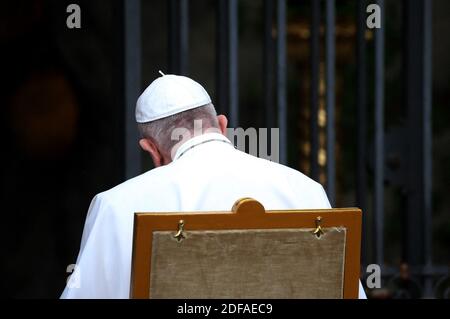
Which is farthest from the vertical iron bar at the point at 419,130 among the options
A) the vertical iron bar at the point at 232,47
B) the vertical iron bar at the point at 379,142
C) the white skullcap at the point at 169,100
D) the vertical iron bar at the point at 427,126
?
the white skullcap at the point at 169,100

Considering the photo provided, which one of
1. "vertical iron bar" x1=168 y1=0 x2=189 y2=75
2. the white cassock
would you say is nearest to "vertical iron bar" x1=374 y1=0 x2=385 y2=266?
"vertical iron bar" x1=168 y1=0 x2=189 y2=75

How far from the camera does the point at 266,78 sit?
439 centimetres

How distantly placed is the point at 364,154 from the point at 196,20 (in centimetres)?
226

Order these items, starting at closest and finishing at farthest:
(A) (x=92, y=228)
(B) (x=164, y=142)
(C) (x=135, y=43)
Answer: (A) (x=92, y=228), (B) (x=164, y=142), (C) (x=135, y=43)

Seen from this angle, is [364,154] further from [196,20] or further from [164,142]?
[196,20]

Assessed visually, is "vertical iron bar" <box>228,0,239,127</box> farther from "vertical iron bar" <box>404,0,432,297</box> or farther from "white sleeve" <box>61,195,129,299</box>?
"white sleeve" <box>61,195,129,299</box>

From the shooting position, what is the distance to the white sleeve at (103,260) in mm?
2922

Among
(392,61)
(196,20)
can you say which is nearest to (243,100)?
(196,20)

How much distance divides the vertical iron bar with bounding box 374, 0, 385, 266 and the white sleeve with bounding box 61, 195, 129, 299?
1656 mm

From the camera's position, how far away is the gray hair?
3.17 m

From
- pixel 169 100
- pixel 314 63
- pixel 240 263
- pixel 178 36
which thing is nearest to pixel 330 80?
A: pixel 314 63

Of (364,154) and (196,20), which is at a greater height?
(196,20)

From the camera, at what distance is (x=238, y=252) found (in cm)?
261

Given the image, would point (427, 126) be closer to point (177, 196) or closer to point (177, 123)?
point (177, 123)
